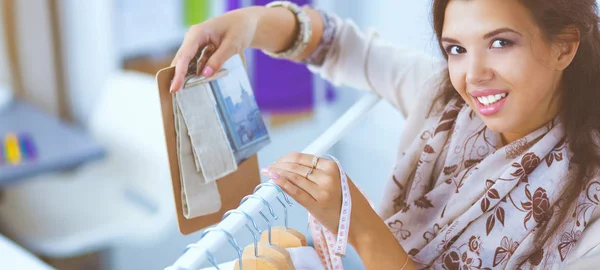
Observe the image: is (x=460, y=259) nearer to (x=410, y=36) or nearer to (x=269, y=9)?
(x=269, y=9)

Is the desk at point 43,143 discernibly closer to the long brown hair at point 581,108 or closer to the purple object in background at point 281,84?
the purple object in background at point 281,84

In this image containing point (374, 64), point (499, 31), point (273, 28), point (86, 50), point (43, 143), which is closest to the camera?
point (499, 31)

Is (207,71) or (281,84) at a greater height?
(207,71)

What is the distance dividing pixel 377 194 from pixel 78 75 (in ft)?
3.92

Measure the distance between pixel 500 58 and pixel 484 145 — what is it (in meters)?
0.23

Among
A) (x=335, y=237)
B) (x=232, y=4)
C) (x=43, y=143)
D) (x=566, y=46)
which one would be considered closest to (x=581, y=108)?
(x=566, y=46)

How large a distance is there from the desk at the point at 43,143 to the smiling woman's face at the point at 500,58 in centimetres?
138

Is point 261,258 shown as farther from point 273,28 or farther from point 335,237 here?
point 273,28

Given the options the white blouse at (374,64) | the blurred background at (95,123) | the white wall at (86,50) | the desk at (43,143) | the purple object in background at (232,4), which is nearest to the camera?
the white blouse at (374,64)

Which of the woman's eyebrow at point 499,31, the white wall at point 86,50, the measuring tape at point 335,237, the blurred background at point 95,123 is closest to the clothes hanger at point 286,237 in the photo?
the measuring tape at point 335,237

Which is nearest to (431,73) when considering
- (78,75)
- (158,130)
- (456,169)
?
(456,169)

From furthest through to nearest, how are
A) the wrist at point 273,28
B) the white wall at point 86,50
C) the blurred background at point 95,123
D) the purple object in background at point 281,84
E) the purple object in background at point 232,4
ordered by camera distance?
the purple object in background at point 281,84, the purple object in background at point 232,4, the white wall at point 86,50, the blurred background at point 95,123, the wrist at point 273,28

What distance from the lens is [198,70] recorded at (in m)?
1.01

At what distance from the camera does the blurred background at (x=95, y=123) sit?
2.07m
